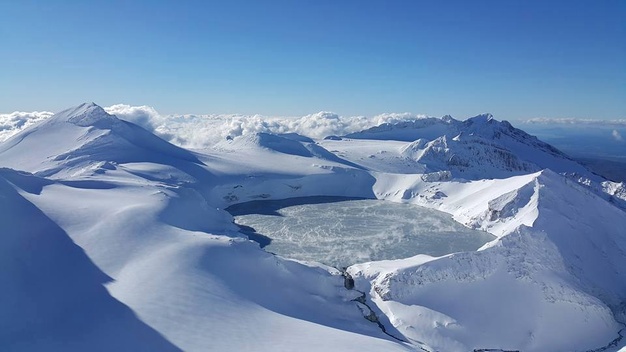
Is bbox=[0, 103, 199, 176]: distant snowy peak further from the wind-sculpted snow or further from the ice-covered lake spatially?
the wind-sculpted snow

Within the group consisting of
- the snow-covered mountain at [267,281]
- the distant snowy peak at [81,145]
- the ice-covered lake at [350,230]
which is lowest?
the ice-covered lake at [350,230]

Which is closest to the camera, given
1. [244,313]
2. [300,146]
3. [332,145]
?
[244,313]

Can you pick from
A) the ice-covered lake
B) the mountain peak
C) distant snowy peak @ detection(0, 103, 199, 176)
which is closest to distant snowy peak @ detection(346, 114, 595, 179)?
the ice-covered lake

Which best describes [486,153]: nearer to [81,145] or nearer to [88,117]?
[81,145]

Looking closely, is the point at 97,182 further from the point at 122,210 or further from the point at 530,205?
the point at 530,205

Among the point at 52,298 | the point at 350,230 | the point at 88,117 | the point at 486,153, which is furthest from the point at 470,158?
the point at 52,298

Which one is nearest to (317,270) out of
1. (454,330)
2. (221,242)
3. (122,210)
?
(221,242)

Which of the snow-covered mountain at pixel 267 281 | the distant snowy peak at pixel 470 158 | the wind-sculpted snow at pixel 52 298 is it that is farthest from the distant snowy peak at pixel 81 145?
the distant snowy peak at pixel 470 158

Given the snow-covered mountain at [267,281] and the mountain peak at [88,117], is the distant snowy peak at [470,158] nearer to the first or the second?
the snow-covered mountain at [267,281]

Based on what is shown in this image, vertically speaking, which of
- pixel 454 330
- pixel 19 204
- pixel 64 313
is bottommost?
pixel 454 330
